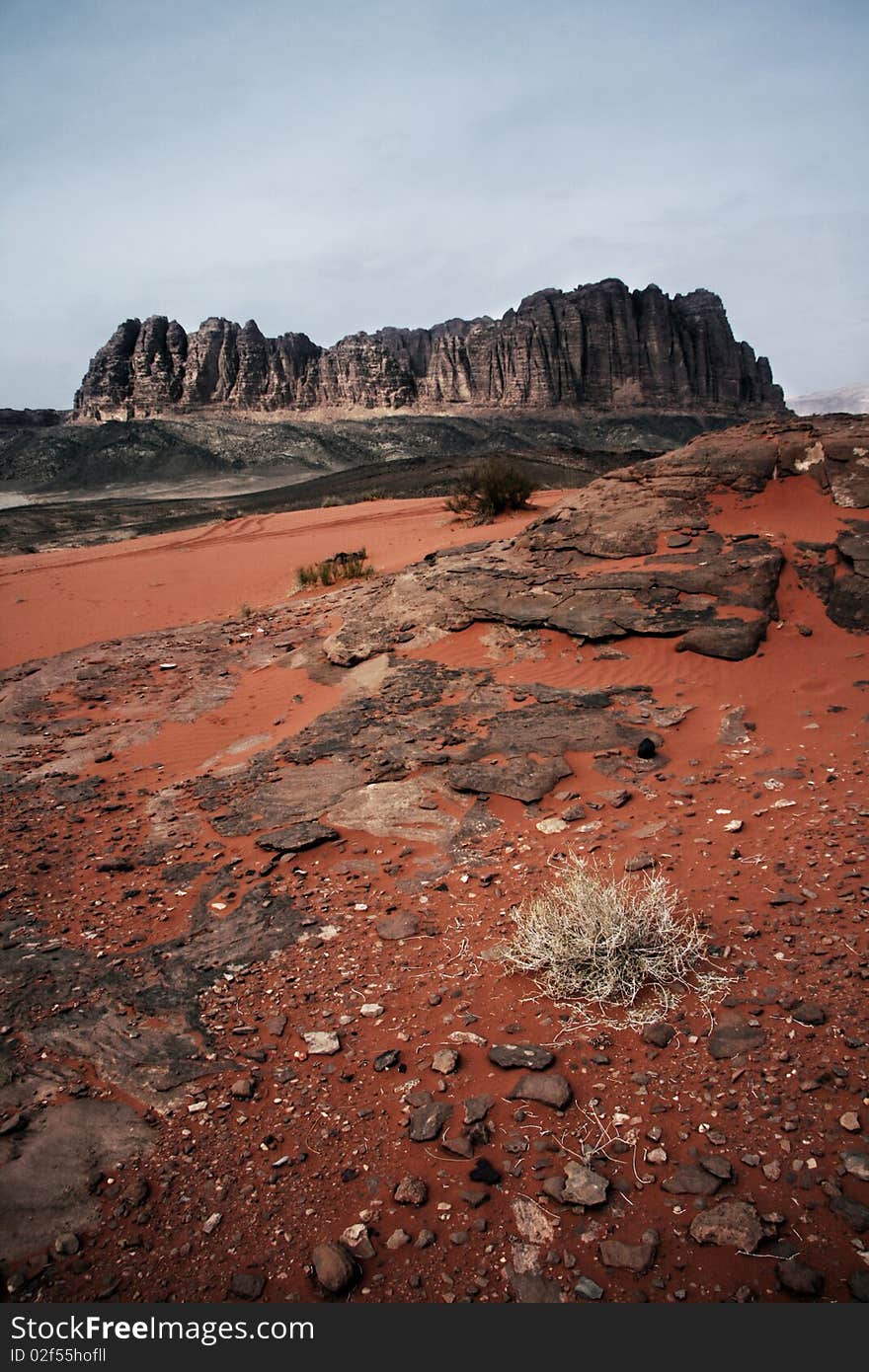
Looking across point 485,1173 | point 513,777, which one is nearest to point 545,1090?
point 485,1173

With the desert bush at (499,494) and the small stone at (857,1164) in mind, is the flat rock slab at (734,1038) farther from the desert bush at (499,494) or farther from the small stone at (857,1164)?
the desert bush at (499,494)

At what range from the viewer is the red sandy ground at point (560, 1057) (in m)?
1.78

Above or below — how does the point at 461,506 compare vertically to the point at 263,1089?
above

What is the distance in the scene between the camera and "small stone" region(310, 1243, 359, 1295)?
1703 mm

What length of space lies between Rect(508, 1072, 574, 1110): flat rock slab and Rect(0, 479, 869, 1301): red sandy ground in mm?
38

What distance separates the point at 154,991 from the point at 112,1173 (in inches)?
37.2

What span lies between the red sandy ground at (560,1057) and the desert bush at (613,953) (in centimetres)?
10

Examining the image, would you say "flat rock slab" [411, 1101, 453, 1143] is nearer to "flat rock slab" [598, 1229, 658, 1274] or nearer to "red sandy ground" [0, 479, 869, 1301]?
"red sandy ground" [0, 479, 869, 1301]

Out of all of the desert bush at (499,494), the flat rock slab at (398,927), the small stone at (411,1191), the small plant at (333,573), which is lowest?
the flat rock slab at (398,927)

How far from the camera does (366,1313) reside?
166 centimetres

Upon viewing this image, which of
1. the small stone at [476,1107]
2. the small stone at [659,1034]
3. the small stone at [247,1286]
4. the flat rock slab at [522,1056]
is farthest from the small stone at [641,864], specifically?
the small stone at [247,1286]

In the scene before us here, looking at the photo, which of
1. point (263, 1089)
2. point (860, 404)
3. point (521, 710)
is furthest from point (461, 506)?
point (860, 404)

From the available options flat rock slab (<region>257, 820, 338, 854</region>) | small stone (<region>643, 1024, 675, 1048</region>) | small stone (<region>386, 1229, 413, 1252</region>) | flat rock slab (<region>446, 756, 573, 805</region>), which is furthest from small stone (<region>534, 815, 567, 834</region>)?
small stone (<region>386, 1229, 413, 1252</region>)

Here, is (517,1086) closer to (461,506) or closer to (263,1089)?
(263,1089)
